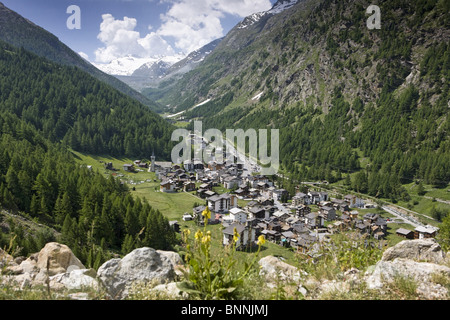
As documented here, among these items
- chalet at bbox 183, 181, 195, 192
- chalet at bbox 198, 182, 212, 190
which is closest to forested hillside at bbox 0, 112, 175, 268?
chalet at bbox 183, 181, 195, 192

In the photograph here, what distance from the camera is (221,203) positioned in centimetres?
6141

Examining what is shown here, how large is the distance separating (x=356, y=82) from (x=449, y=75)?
121 ft

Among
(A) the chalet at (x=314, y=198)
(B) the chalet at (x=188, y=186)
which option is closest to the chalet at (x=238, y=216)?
(A) the chalet at (x=314, y=198)

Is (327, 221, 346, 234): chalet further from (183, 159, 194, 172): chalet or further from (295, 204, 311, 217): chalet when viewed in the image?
(183, 159, 194, 172): chalet

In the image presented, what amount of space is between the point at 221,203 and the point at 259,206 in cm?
897

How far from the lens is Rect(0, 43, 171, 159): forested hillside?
331 feet

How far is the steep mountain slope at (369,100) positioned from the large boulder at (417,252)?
6466 cm

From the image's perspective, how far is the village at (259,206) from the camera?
45.4 m

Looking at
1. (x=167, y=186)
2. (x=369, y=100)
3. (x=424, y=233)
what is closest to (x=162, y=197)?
(x=167, y=186)

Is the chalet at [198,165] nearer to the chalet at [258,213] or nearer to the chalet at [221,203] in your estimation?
the chalet at [221,203]

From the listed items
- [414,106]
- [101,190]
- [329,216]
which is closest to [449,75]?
A: [414,106]

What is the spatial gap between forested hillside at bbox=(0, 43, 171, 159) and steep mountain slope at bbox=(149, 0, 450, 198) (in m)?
58.9

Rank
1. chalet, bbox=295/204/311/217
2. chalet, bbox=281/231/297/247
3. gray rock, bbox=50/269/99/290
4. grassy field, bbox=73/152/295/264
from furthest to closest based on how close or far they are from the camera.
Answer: chalet, bbox=295/204/311/217 → chalet, bbox=281/231/297/247 → grassy field, bbox=73/152/295/264 → gray rock, bbox=50/269/99/290

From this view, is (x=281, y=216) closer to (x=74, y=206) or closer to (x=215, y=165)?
(x=74, y=206)
